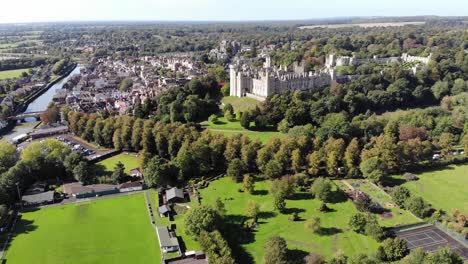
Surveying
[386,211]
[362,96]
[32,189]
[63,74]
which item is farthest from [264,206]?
[63,74]

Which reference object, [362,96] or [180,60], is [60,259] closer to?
[362,96]

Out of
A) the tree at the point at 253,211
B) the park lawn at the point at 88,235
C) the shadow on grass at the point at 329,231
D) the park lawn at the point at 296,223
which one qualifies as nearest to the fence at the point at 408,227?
the park lawn at the point at 296,223

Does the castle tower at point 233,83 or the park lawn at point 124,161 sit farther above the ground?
the castle tower at point 233,83

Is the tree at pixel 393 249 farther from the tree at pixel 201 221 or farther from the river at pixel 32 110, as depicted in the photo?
the river at pixel 32 110

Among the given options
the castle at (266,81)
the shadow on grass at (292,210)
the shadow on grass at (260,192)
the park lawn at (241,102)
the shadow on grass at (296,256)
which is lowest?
the shadow on grass at (296,256)

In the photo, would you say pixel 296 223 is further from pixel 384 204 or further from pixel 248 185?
pixel 384 204
